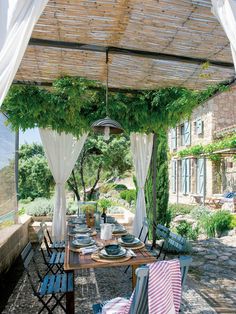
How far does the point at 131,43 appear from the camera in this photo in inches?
107

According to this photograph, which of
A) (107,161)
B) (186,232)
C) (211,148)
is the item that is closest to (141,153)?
(186,232)

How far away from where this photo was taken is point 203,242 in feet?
19.9

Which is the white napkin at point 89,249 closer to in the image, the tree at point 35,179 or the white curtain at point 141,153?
the white curtain at point 141,153

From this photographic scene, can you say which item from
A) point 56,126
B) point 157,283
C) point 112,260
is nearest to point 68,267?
point 112,260

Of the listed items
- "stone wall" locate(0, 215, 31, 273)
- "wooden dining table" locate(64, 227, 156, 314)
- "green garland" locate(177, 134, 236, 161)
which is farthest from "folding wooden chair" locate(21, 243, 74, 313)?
"green garland" locate(177, 134, 236, 161)

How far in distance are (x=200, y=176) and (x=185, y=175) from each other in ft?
4.10

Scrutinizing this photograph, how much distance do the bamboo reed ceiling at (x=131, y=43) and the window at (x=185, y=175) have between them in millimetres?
9767

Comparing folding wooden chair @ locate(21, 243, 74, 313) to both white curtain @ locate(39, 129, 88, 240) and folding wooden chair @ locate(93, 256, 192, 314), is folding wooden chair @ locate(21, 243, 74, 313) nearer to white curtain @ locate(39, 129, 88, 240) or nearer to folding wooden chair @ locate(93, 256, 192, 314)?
folding wooden chair @ locate(93, 256, 192, 314)

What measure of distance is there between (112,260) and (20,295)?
1.70 meters

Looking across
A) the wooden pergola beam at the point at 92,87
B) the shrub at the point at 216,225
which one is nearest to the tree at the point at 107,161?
the shrub at the point at 216,225

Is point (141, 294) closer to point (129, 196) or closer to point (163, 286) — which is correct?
point (163, 286)

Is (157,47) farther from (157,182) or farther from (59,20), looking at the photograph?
(157,182)

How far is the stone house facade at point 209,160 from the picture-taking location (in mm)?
11461

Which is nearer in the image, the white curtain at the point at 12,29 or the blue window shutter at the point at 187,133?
the white curtain at the point at 12,29
